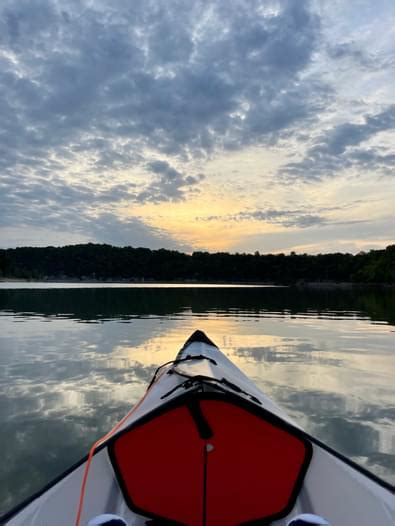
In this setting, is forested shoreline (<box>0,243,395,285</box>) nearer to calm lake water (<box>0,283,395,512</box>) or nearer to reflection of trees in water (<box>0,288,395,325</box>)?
reflection of trees in water (<box>0,288,395,325</box>)

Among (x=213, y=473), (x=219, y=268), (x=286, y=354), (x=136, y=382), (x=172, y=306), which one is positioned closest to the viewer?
(x=213, y=473)

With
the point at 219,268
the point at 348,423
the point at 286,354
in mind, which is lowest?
the point at 348,423

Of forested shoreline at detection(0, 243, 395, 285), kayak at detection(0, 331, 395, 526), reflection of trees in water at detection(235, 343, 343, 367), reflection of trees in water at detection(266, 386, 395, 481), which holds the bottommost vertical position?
reflection of trees in water at detection(266, 386, 395, 481)

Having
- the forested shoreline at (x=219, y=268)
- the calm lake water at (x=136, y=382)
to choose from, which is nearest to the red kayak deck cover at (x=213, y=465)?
the calm lake water at (x=136, y=382)

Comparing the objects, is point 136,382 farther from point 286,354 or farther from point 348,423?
point 286,354

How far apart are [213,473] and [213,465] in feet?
0.22

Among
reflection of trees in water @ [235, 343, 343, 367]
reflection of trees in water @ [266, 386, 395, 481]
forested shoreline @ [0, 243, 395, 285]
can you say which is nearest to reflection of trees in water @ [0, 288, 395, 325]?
reflection of trees in water @ [235, 343, 343, 367]

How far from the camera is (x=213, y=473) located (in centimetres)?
396

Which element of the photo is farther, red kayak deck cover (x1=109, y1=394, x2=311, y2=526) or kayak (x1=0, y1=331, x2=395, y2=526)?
red kayak deck cover (x1=109, y1=394, x2=311, y2=526)

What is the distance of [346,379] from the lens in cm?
1079

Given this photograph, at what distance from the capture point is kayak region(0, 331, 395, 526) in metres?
3.76

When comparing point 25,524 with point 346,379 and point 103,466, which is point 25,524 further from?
point 346,379

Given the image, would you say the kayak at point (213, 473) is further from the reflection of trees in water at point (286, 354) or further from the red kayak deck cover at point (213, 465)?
the reflection of trees in water at point (286, 354)

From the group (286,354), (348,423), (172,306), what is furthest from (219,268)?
(348,423)
